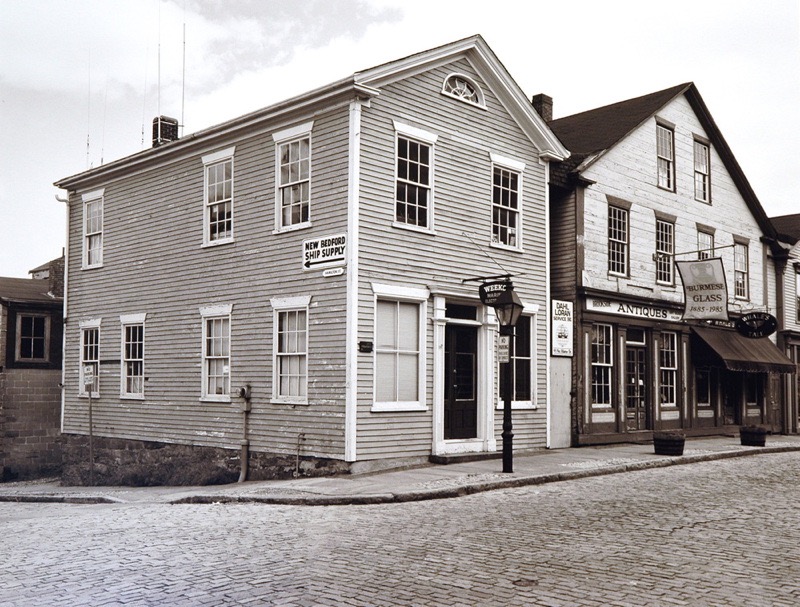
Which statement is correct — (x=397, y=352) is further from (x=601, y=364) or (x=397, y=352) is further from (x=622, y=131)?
(x=622, y=131)

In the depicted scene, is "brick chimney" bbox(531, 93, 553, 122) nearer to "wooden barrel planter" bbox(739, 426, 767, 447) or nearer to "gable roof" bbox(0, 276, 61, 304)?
"wooden barrel planter" bbox(739, 426, 767, 447)

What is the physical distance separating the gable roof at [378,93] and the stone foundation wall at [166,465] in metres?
6.74

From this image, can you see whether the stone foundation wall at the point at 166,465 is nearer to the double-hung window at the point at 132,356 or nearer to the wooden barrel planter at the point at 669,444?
the double-hung window at the point at 132,356

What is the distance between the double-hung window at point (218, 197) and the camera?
18188mm

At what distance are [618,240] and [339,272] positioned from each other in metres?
9.36

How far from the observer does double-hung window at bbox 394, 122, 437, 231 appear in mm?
16234

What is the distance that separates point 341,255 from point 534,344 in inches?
227

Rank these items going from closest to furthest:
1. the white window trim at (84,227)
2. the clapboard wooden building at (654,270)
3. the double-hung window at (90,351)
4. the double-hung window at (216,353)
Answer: the double-hung window at (216,353) → the clapboard wooden building at (654,270) → the double-hung window at (90,351) → the white window trim at (84,227)

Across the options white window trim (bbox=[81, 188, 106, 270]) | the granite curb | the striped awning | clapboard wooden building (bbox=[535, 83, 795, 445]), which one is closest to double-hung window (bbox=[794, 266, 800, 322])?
clapboard wooden building (bbox=[535, 83, 795, 445])

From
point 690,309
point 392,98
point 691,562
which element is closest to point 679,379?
point 690,309

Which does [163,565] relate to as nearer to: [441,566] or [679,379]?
[441,566]

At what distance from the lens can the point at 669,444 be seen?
60.1 ft

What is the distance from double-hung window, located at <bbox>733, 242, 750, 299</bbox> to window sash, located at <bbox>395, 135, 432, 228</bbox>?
13.6 metres

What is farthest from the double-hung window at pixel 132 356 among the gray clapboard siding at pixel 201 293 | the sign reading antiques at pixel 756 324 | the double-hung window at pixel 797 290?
the double-hung window at pixel 797 290
